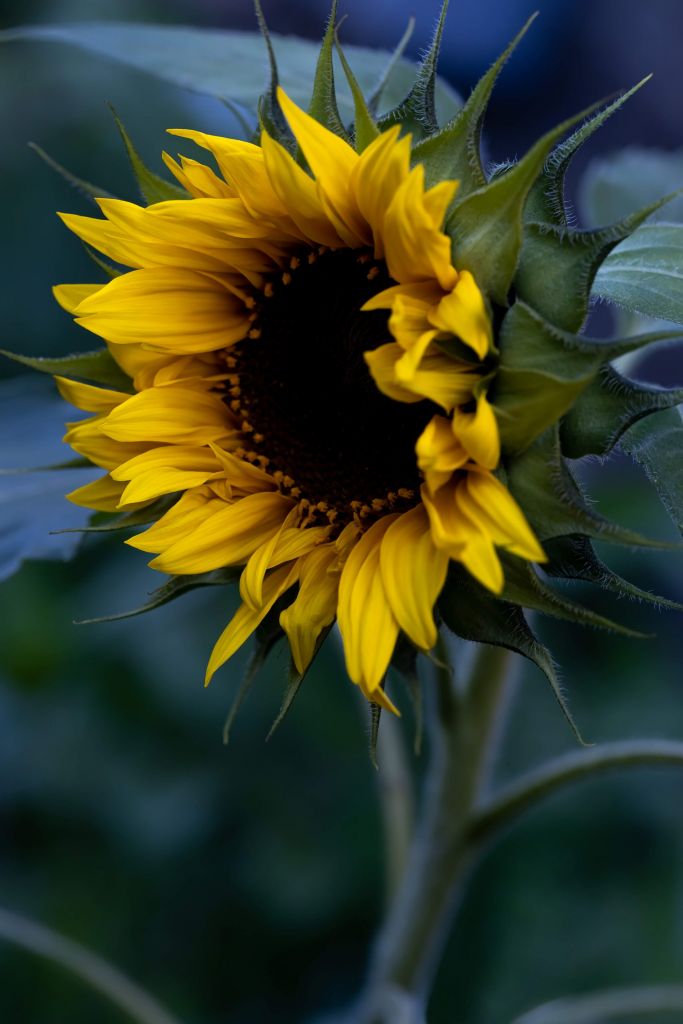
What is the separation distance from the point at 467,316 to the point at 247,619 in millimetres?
302

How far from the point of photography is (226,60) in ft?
4.01

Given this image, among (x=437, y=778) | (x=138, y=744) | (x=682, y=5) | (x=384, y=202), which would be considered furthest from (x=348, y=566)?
(x=682, y=5)

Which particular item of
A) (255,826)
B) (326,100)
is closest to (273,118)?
(326,100)

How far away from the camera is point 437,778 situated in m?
1.36

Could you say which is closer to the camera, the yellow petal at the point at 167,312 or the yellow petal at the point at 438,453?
the yellow petal at the point at 438,453

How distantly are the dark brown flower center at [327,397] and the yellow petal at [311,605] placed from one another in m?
0.05

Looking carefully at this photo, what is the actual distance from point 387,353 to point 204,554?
9.0 inches

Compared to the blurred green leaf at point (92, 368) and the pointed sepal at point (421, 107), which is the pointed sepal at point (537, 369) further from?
the blurred green leaf at point (92, 368)

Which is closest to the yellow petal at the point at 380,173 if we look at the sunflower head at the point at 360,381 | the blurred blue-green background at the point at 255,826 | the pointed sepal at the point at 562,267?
the sunflower head at the point at 360,381

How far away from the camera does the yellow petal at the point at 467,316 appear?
87 centimetres

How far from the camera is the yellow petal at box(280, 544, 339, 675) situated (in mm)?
952

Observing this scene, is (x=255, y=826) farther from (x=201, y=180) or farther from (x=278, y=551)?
(x=201, y=180)

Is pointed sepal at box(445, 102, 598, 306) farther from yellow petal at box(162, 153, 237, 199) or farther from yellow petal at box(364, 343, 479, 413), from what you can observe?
yellow petal at box(162, 153, 237, 199)

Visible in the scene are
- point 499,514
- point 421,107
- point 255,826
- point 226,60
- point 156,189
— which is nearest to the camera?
point 499,514
